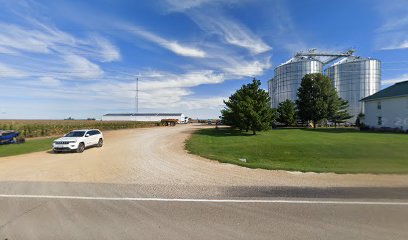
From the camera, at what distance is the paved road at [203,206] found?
4.92 meters

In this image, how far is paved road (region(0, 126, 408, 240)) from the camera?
4.92 m

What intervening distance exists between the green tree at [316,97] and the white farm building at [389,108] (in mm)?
6137

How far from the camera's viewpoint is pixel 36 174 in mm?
11000

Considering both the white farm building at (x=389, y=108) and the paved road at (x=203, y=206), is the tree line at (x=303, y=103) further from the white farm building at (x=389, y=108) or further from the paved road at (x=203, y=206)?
the paved road at (x=203, y=206)

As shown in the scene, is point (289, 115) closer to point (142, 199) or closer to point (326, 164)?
point (326, 164)

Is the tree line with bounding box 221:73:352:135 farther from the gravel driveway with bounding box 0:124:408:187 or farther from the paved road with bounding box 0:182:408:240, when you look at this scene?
the paved road with bounding box 0:182:408:240

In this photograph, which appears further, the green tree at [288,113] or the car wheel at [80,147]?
the green tree at [288,113]

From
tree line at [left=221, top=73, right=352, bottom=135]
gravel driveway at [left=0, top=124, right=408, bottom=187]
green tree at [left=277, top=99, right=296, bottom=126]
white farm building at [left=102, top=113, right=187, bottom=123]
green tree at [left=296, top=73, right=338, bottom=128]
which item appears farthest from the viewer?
white farm building at [left=102, top=113, right=187, bottom=123]

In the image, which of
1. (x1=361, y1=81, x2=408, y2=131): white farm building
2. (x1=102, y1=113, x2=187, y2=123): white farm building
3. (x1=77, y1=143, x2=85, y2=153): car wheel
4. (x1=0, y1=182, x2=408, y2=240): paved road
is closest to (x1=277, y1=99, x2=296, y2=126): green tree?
(x1=361, y1=81, x2=408, y2=131): white farm building

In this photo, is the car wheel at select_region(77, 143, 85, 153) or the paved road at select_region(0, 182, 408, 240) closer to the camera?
the paved road at select_region(0, 182, 408, 240)

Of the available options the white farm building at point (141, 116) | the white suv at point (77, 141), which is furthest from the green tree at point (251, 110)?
the white farm building at point (141, 116)

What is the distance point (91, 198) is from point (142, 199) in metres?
1.44

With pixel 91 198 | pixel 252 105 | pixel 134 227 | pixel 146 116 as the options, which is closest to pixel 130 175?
pixel 91 198

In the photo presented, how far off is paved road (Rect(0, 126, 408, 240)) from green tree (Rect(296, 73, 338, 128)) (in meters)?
40.3
